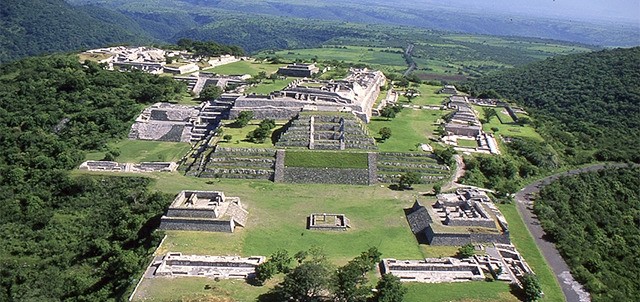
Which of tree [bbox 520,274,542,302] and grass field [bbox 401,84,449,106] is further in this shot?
grass field [bbox 401,84,449,106]

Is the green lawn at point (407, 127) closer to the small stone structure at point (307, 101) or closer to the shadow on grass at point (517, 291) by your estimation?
the small stone structure at point (307, 101)

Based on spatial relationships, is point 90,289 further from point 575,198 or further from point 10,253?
point 575,198

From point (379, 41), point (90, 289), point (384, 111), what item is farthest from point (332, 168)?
point (379, 41)

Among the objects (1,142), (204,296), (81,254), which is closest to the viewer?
(204,296)

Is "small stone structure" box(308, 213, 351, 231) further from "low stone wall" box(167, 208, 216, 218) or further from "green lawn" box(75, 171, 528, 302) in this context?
"low stone wall" box(167, 208, 216, 218)

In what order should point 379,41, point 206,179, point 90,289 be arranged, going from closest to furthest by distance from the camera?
point 90,289, point 206,179, point 379,41

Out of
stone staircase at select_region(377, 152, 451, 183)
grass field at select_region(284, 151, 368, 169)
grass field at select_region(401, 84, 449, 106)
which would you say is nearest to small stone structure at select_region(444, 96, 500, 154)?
stone staircase at select_region(377, 152, 451, 183)

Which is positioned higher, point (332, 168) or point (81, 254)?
point (332, 168)
